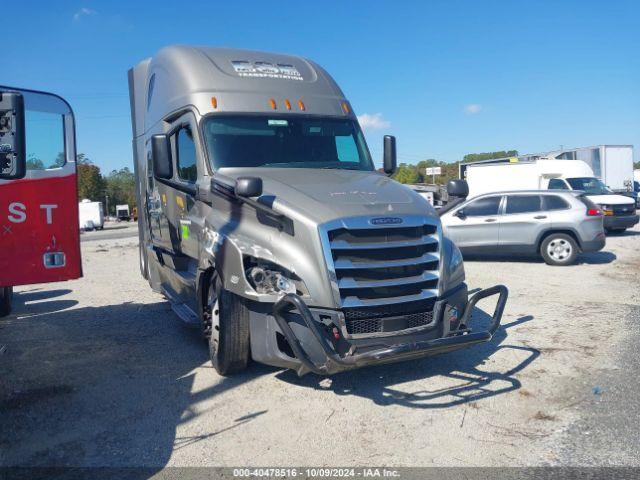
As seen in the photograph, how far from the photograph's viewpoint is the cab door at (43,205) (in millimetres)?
5156

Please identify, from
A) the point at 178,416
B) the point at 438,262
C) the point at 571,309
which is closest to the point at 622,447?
the point at 438,262

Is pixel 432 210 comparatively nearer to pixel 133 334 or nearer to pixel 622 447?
pixel 622 447

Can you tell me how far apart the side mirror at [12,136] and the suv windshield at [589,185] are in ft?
59.9

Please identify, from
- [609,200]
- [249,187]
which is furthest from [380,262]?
[609,200]

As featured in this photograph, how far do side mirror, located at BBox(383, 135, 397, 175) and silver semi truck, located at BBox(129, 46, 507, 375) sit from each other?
0.66 metres

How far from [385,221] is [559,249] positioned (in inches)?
353

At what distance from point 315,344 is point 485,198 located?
9.89 m

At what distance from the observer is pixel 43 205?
5324 millimetres

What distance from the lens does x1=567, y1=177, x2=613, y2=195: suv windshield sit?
18.6 meters

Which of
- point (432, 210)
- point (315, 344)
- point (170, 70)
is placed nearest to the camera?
point (315, 344)

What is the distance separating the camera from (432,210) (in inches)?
212

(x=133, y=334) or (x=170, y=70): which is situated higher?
(x=170, y=70)

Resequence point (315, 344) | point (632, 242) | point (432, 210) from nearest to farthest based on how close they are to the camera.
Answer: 1. point (315, 344)
2. point (432, 210)
3. point (632, 242)

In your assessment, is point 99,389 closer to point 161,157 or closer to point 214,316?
point 214,316
